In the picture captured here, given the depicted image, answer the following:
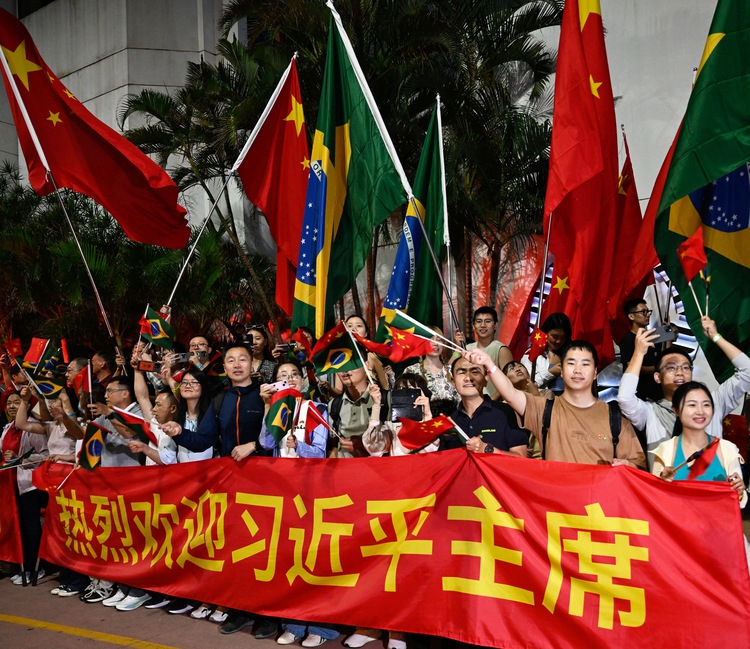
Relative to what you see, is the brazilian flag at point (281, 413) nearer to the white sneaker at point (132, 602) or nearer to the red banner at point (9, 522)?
the white sneaker at point (132, 602)

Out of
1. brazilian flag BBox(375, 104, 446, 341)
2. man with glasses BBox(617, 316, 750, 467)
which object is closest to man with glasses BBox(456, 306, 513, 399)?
brazilian flag BBox(375, 104, 446, 341)

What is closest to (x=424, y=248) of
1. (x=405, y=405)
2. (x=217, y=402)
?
(x=217, y=402)

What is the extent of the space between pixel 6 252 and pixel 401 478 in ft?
40.7

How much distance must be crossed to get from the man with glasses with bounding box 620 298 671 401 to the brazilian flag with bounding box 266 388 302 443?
102 inches

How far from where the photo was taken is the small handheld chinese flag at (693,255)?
534 cm

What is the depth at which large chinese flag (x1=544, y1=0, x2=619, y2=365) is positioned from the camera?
6281 mm

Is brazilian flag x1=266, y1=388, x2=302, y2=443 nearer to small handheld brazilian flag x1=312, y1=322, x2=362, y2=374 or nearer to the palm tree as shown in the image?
small handheld brazilian flag x1=312, y1=322, x2=362, y2=374

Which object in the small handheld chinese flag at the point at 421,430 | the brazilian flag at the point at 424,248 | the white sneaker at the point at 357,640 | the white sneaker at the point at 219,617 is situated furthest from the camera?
the brazilian flag at the point at 424,248

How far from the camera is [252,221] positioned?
52.2 feet

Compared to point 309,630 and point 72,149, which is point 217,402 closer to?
point 309,630

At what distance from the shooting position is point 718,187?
5.80 m

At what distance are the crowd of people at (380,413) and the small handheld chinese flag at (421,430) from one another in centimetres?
14

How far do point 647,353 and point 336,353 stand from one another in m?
2.54

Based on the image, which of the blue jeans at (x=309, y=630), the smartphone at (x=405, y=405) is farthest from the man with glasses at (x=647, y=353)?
the blue jeans at (x=309, y=630)
